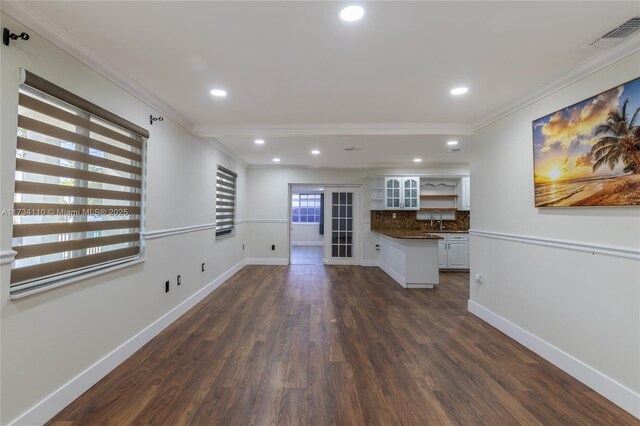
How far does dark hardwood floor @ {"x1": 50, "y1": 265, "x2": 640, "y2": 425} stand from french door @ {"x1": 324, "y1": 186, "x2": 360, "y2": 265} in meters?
3.12

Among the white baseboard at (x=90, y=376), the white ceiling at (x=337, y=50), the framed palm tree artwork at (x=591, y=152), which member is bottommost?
the white baseboard at (x=90, y=376)

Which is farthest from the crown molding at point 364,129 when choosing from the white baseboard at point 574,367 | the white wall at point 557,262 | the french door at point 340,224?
the french door at point 340,224

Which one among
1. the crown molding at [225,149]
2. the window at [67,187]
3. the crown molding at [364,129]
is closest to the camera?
the window at [67,187]

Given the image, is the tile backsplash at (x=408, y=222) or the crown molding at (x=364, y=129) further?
the tile backsplash at (x=408, y=222)

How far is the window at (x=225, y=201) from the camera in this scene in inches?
183

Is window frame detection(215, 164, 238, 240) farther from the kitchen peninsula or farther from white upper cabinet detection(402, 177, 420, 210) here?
white upper cabinet detection(402, 177, 420, 210)

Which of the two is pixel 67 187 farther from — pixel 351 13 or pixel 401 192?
pixel 401 192

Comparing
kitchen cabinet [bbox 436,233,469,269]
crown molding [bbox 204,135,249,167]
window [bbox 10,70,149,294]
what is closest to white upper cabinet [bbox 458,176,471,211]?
kitchen cabinet [bbox 436,233,469,269]

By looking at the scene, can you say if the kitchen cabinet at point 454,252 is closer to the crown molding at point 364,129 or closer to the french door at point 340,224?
the french door at point 340,224

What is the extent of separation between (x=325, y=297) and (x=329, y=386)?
2070 millimetres

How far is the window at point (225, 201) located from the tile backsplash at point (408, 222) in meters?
3.27

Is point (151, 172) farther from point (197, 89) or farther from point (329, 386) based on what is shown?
point (329, 386)

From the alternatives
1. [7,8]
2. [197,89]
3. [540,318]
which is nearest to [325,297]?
[540,318]

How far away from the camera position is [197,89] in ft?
8.11
